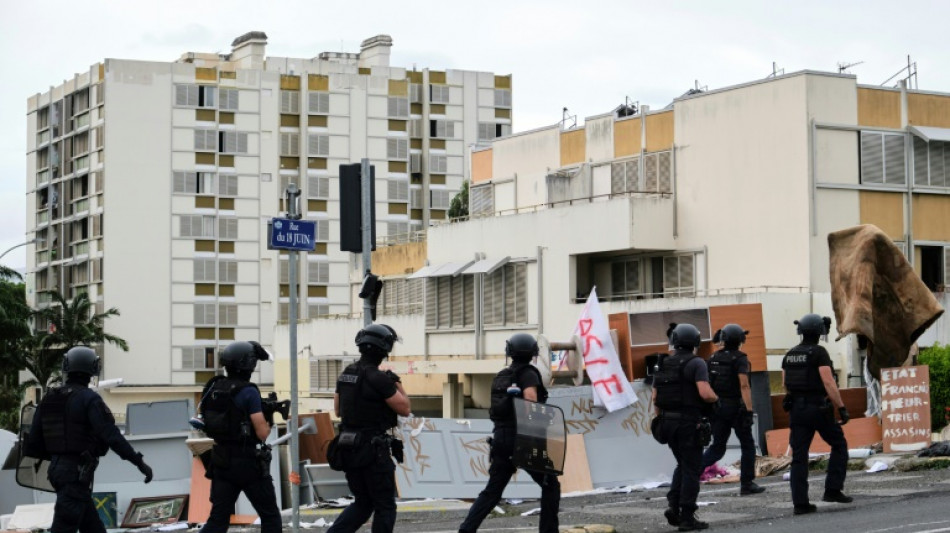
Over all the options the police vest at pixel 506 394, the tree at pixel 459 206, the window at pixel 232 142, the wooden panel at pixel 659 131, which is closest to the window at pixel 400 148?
the tree at pixel 459 206

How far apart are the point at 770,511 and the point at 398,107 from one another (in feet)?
225

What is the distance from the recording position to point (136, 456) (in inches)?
494

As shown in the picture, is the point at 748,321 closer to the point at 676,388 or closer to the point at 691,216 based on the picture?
the point at 676,388

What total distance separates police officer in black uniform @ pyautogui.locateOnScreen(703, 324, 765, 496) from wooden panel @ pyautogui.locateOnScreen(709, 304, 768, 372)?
8315mm

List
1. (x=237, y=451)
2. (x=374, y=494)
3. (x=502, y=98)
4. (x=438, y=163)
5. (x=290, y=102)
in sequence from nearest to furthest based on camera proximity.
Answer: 1. (x=374, y=494)
2. (x=237, y=451)
3. (x=290, y=102)
4. (x=438, y=163)
5. (x=502, y=98)

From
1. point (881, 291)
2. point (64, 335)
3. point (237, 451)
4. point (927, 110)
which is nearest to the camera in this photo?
point (237, 451)

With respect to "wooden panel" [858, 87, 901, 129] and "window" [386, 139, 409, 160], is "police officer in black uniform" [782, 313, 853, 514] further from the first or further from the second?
"window" [386, 139, 409, 160]

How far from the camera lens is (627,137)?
47.1m

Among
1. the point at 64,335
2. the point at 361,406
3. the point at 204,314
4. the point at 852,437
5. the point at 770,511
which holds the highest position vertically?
the point at 204,314

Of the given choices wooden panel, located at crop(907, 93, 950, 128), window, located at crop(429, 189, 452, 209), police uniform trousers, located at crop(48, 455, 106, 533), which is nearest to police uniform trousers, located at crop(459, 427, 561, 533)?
police uniform trousers, located at crop(48, 455, 106, 533)

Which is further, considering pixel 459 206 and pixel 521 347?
pixel 459 206

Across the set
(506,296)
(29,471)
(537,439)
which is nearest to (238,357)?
(537,439)

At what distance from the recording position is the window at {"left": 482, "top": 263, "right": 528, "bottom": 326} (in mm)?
47531

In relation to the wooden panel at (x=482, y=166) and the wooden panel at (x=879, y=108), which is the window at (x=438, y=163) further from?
the wooden panel at (x=879, y=108)
